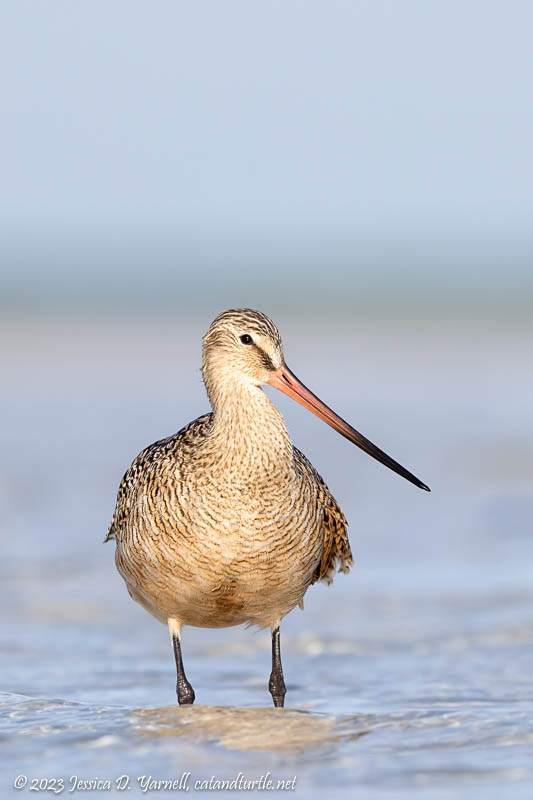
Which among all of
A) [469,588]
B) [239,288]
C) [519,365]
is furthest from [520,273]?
[469,588]

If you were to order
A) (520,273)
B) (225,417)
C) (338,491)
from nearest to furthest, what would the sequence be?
(225,417), (338,491), (520,273)

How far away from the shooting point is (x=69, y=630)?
332 inches

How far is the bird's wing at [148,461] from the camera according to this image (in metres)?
6.62

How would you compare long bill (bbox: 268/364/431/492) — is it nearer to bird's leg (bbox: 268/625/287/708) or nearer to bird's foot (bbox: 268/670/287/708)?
bird's leg (bbox: 268/625/287/708)

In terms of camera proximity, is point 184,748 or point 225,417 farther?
point 225,417

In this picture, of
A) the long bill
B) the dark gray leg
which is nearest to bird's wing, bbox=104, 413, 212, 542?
the long bill

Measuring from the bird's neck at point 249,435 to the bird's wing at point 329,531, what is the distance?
13.9 inches

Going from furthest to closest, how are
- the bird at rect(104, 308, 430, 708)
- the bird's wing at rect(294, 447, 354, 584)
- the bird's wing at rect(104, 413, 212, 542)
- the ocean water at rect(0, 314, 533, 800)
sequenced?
the bird's wing at rect(294, 447, 354, 584) → the bird's wing at rect(104, 413, 212, 542) → the bird at rect(104, 308, 430, 708) → the ocean water at rect(0, 314, 533, 800)

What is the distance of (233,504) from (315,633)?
2.47m

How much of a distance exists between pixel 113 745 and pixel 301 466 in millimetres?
1480

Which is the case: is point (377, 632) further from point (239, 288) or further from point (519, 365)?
point (239, 288)

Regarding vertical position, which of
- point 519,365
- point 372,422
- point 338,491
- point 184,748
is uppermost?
point 519,365

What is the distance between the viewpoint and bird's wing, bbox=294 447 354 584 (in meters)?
6.73

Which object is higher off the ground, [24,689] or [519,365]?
[519,365]
